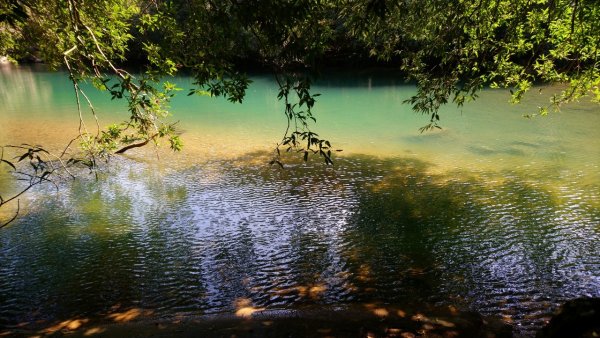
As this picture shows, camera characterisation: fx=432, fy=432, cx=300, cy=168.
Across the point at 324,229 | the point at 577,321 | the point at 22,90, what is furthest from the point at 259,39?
the point at 22,90

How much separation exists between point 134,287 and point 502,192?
323 inches

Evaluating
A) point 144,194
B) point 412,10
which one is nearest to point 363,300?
point 412,10

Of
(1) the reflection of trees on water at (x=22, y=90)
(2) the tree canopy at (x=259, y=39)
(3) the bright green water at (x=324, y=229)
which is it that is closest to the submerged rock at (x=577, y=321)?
(3) the bright green water at (x=324, y=229)

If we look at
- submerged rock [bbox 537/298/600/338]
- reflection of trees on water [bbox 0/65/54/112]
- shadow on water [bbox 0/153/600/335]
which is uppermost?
reflection of trees on water [bbox 0/65/54/112]

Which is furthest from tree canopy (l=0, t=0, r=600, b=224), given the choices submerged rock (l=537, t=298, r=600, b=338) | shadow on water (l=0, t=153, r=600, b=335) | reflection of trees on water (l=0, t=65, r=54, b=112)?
reflection of trees on water (l=0, t=65, r=54, b=112)

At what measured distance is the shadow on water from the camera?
5.91 metres

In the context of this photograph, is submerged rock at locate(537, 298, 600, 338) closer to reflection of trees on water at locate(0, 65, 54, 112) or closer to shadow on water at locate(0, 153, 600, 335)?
shadow on water at locate(0, 153, 600, 335)

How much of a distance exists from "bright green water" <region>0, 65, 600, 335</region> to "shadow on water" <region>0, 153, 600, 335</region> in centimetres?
3

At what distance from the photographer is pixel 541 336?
343cm

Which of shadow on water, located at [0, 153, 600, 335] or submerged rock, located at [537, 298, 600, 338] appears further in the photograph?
shadow on water, located at [0, 153, 600, 335]

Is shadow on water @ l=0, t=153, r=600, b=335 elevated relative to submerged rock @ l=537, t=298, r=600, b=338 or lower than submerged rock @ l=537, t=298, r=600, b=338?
lower

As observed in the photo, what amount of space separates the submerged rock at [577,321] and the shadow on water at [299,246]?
5.95 ft

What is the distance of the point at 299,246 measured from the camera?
768 centimetres

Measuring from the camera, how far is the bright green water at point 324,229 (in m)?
6.05
